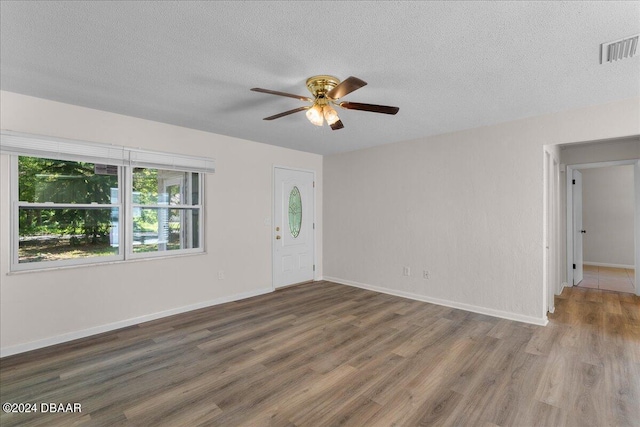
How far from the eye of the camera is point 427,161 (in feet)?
14.7

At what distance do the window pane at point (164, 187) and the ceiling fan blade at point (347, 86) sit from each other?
2720mm

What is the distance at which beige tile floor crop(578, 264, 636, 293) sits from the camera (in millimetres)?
5082

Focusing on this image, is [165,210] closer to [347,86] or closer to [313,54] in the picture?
[313,54]

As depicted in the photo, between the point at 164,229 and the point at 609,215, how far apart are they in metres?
9.35

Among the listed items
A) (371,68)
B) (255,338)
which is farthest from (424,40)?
(255,338)

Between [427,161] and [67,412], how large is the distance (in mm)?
4718

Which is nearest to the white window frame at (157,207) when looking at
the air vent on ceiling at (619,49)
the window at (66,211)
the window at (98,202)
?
the window at (98,202)

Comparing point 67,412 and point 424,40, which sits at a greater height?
point 424,40

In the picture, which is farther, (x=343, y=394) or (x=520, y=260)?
(x=520, y=260)

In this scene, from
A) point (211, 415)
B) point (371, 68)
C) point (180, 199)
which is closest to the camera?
point (211, 415)

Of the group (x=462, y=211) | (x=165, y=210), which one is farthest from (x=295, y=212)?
(x=462, y=211)

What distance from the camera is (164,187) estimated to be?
396cm

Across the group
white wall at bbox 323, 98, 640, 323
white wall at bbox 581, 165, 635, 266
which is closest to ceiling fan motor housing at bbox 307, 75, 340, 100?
white wall at bbox 323, 98, 640, 323

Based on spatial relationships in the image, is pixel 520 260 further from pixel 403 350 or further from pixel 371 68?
pixel 371 68
